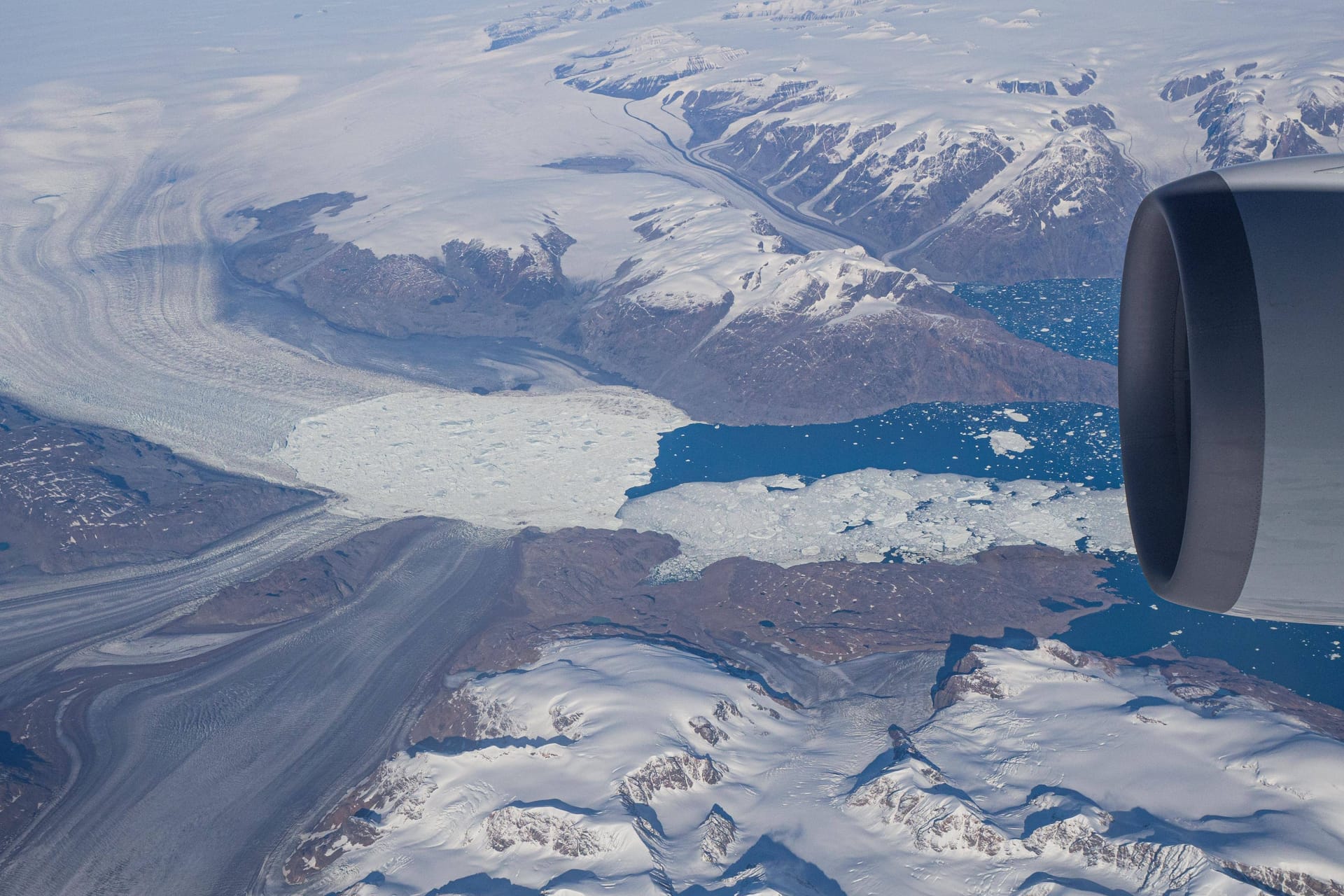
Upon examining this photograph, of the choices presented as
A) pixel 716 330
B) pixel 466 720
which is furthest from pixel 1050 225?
pixel 466 720

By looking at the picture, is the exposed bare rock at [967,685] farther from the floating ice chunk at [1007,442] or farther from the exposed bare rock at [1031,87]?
the exposed bare rock at [1031,87]

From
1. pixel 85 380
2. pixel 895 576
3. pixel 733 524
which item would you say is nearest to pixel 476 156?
pixel 85 380

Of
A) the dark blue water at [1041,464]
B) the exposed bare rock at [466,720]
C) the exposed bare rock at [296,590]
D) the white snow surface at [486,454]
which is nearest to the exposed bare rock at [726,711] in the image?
the exposed bare rock at [466,720]

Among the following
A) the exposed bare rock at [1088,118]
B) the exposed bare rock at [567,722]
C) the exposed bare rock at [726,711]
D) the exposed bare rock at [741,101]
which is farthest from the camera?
the exposed bare rock at [741,101]

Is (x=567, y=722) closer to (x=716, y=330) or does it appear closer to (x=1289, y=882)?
(x=1289, y=882)

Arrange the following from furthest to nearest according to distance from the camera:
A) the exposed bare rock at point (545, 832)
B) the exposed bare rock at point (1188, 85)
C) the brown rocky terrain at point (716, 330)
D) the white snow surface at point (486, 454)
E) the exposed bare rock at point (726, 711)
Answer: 1. the exposed bare rock at point (1188, 85)
2. the brown rocky terrain at point (716, 330)
3. the white snow surface at point (486, 454)
4. the exposed bare rock at point (726, 711)
5. the exposed bare rock at point (545, 832)

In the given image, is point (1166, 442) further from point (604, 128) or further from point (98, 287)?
point (604, 128)

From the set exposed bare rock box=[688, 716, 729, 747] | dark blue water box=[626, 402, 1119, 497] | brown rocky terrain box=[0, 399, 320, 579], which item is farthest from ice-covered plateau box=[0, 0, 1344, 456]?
exposed bare rock box=[688, 716, 729, 747]
